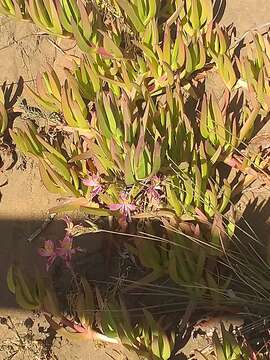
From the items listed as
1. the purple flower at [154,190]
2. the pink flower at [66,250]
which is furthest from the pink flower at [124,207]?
the pink flower at [66,250]

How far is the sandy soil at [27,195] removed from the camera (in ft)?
6.48

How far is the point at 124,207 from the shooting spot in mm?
1976

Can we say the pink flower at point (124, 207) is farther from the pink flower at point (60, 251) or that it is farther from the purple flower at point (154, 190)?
the pink flower at point (60, 251)

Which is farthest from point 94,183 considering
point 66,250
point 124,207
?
point 66,250

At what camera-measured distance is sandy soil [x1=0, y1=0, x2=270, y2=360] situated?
197 centimetres

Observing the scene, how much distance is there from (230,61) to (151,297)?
2.66 ft

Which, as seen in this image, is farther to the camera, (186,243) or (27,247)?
(27,247)

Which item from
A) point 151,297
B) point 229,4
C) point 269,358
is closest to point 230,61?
point 229,4

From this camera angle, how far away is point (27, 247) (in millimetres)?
2082

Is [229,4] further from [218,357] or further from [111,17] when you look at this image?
[218,357]

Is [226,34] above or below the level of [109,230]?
above

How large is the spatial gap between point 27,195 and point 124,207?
392 millimetres

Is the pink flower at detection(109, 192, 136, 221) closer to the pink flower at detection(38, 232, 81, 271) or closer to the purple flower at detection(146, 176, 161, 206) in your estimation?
the purple flower at detection(146, 176, 161, 206)

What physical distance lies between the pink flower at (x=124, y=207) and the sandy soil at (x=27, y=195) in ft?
0.77
